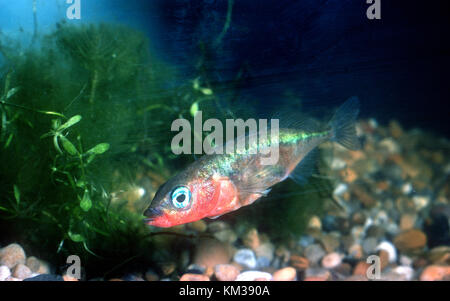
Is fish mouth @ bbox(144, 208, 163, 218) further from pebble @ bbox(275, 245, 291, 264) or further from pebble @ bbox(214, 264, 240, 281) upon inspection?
pebble @ bbox(275, 245, 291, 264)

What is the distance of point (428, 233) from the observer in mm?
4363

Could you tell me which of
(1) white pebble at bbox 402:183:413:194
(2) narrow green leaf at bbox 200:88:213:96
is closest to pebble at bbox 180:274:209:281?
(2) narrow green leaf at bbox 200:88:213:96

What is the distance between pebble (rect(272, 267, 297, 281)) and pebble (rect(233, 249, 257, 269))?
32cm

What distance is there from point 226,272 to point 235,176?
4.23ft

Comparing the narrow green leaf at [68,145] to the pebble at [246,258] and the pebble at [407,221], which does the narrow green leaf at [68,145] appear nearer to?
the pebble at [246,258]

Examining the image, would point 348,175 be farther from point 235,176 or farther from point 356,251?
point 235,176

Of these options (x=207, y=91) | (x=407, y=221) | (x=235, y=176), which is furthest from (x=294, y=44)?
(x=407, y=221)

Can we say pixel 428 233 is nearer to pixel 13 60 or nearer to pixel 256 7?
pixel 256 7

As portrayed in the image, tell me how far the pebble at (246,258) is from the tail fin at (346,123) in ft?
5.54

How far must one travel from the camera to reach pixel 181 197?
2305 mm

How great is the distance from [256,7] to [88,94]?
212cm

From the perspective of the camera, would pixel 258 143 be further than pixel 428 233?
No
